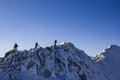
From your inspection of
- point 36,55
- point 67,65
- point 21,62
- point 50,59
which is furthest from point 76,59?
point 21,62

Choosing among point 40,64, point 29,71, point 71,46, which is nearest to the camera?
point 29,71

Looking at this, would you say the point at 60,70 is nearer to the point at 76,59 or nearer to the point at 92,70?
the point at 76,59

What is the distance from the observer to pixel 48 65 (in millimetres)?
120500

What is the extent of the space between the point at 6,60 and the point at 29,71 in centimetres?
1427

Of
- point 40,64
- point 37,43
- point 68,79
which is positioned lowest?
point 68,79

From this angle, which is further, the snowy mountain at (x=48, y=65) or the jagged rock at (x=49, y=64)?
the jagged rock at (x=49, y=64)

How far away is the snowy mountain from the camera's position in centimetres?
11056

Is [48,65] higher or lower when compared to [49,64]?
lower

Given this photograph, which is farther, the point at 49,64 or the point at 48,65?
the point at 49,64

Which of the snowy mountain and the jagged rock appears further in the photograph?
the jagged rock

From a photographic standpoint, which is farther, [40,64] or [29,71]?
[40,64]

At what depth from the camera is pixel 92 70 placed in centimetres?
14275

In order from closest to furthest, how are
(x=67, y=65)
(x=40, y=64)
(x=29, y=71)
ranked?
(x=29, y=71)
(x=40, y=64)
(x=67, y=65)

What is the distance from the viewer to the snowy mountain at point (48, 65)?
110562mm
